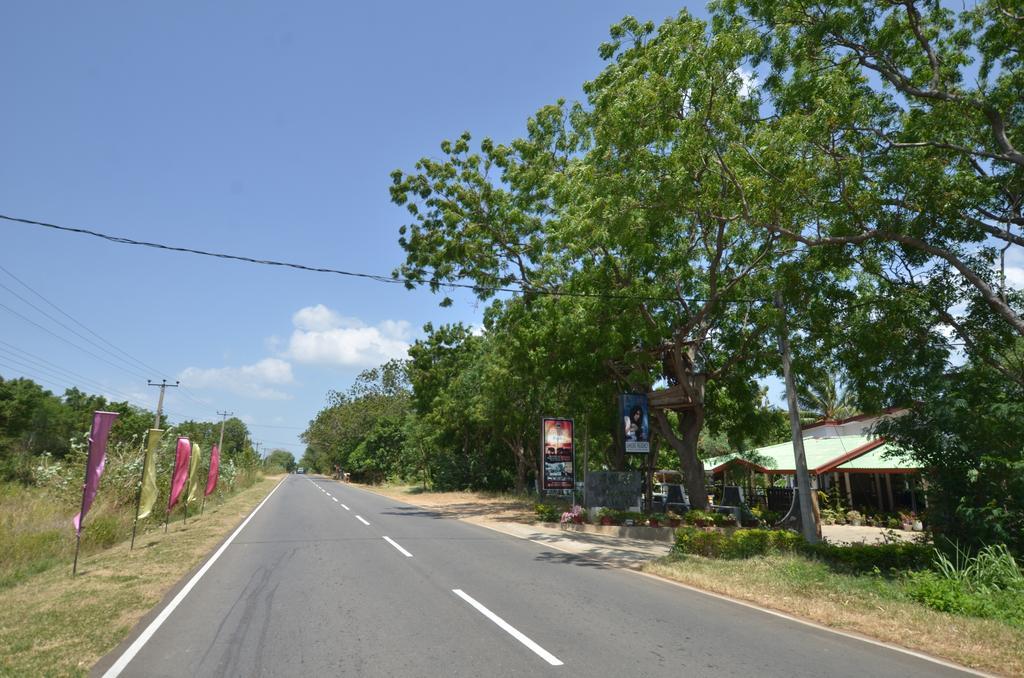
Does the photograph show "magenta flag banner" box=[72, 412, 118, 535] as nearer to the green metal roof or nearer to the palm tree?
the green metal roof

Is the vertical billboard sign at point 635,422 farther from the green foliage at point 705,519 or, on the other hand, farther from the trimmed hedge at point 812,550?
the trimmed hedge at point 812,550

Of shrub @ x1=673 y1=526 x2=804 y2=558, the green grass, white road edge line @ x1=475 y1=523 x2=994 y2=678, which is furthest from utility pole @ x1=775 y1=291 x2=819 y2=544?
the green grass

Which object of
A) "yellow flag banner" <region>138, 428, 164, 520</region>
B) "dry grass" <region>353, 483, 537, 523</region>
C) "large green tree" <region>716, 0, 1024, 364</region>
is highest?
"large green tree" <region>716, 0, 1024, 364</region>

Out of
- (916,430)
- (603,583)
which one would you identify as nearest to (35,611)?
(603,583)

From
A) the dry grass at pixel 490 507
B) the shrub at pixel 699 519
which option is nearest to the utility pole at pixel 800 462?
the shrub at pixel 699 519

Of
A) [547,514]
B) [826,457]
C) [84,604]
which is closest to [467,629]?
[84,604]

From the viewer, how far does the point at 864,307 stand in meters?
12.8

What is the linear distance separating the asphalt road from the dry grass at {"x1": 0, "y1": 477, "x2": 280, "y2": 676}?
0.41 m

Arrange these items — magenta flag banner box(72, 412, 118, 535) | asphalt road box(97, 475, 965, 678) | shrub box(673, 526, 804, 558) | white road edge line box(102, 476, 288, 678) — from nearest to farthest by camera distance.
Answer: white road edge line box(102, 476, 288, 678) → asphalt road box(97, 475, 965, 678) → magenta flag banner box(72, 412, 118, 535) → shrub box(673, 526, 804, 558)

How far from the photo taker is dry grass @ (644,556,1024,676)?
21.3ft

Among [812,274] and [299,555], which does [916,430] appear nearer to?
[812,274]

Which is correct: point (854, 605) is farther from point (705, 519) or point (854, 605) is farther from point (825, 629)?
point (705, 519)

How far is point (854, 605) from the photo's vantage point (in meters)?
8.55

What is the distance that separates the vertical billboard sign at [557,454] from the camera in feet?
80.5
